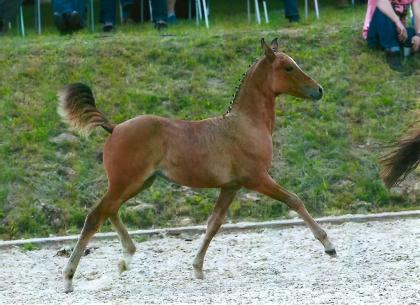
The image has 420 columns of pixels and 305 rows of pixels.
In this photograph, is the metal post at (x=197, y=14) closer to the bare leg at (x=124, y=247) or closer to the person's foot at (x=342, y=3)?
the person's foot at (x=342, y=3)

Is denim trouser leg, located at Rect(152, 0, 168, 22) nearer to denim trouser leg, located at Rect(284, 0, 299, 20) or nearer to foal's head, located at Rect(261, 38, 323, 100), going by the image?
denim trouser leg, located at Rect(284, 0, 299, 20)

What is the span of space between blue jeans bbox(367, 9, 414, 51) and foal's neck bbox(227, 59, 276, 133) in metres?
4.90

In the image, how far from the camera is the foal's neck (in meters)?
9.05

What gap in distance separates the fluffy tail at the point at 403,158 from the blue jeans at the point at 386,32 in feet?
15.5

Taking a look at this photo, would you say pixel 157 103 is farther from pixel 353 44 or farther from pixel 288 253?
pixel 288 253

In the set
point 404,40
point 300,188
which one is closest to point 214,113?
point 300,188

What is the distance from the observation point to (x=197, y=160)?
8.77 m

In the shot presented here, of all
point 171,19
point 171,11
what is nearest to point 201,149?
point 171,19

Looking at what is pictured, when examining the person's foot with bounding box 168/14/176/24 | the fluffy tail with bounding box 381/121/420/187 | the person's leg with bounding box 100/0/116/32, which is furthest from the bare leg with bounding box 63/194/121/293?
the person's foot with bounding box 168/14/176/24

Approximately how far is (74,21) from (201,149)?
7.02 m

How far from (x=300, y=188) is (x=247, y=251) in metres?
1.90

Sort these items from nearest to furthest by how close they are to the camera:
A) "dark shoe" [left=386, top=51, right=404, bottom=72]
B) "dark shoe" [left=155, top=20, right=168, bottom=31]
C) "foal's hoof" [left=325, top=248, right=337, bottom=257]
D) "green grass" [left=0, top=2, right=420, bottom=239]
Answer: "foal's hoof" [left=325, top=248, right=337, bottom=257], "green grass" [left=0, top=2, right=420, bottom=239], "dark shoe" [left=386, top=51, right=404, bottom=72], "dark shoe" [left=155, top=20, right=168, bottom=31]

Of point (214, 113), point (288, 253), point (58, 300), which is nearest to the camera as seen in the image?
point (58, 300)

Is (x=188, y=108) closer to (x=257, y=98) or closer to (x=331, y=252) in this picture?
(x=257, y=98)
